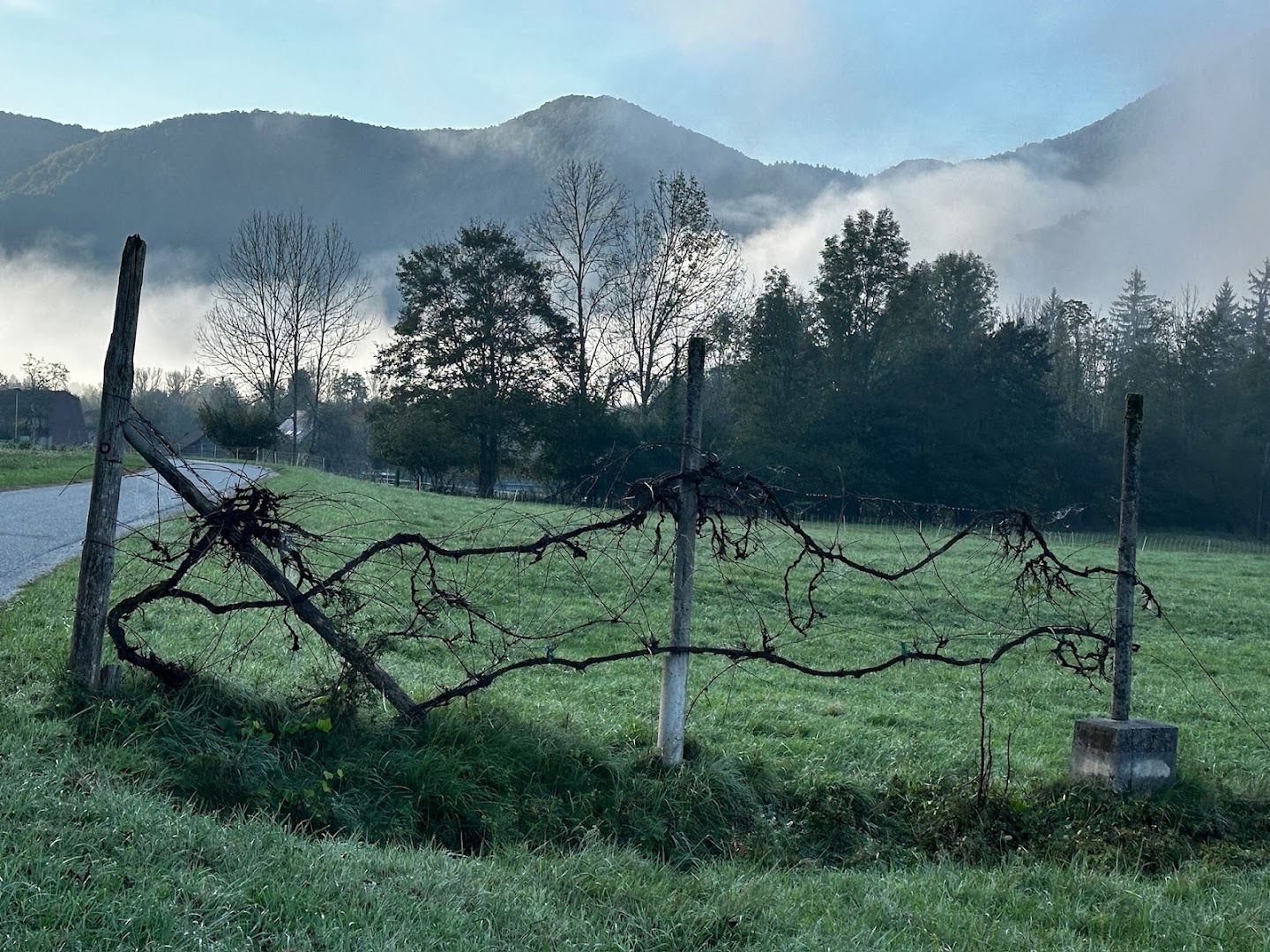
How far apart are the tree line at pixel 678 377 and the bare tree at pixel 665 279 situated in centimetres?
10

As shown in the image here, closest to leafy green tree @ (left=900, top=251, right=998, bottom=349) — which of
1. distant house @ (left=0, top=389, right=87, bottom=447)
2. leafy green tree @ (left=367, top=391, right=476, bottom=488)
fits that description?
leafy green tree @ (left=367, top=391, right=476, bottom=488)

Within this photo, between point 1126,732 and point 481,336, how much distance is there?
4828 centimetres

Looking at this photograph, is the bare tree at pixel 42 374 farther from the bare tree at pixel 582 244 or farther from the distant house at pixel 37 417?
the bare tree at pixel 582 244

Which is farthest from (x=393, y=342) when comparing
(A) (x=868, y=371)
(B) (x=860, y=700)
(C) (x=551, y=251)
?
(B) (x=860, y=700)

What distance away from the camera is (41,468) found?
98.8 ft

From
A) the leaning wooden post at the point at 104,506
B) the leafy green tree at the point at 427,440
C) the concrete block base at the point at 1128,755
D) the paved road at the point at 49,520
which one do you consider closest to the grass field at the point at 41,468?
the paved road at the point at 49,520

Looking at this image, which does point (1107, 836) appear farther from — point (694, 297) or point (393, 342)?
point (393, 342)

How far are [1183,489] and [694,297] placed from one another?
1158 inches

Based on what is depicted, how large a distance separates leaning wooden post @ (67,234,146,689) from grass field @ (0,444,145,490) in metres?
15.6

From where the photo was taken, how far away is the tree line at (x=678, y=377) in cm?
5022

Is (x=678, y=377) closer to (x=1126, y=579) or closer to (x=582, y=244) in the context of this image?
(x=582, y=244)

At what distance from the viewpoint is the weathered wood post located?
232 inches

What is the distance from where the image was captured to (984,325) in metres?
67.1

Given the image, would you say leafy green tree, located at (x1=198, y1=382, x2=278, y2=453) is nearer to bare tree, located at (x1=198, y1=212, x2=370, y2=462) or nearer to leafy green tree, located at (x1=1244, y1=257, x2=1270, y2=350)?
bare tree, located at (x1=198, y1=212, x2=370, y2=462)
